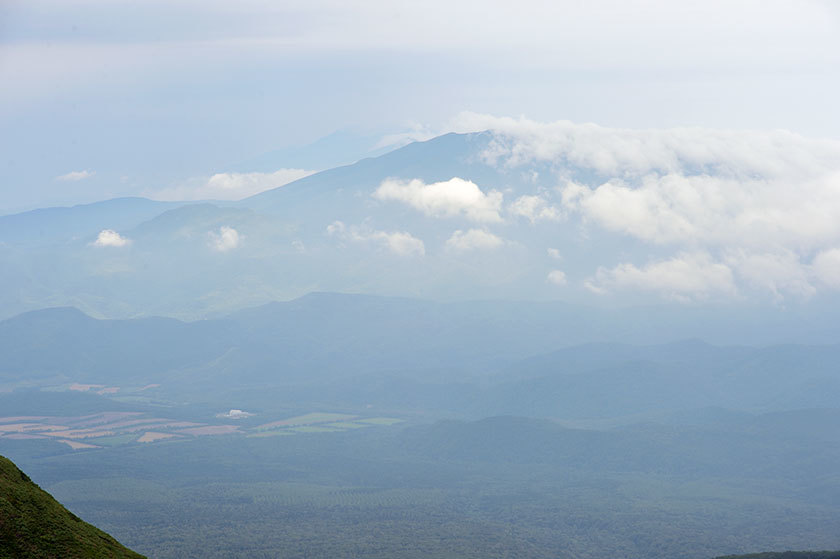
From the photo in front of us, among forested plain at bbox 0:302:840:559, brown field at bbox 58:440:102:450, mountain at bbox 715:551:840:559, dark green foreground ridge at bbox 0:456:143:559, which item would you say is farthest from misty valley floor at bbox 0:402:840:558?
dark green foreground ridge at bbox 0:456:143:559

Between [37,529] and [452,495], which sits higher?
[452,495]

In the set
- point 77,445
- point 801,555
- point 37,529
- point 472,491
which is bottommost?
point 801,555

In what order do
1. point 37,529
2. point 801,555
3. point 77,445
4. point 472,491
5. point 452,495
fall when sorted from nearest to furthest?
point 37,529, point 801,555, point 452,495, point 472,491, point 77,445

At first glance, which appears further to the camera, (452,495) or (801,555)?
(452,495)

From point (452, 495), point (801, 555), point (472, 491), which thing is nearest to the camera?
point (801, 555)

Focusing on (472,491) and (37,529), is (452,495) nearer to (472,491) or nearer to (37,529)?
(472,491)

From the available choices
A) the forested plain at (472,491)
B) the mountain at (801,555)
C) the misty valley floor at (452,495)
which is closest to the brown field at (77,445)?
the forested plain at (472,491)

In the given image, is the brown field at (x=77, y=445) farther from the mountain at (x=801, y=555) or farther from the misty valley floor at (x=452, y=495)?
the mountain at (x=801, y=555)

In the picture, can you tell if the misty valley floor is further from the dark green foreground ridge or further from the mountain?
the dark green foreground ridge

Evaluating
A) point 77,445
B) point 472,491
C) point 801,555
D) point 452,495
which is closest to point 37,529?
point 801,555
